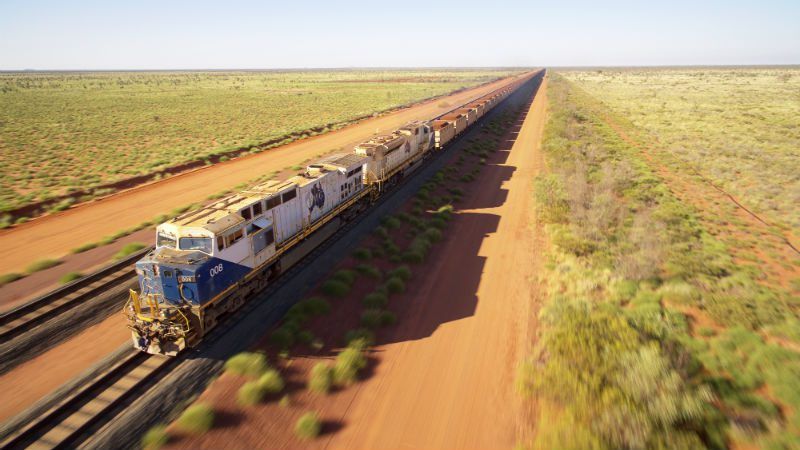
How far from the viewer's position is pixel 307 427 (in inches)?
411

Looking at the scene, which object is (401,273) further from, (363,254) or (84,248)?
(84,248)

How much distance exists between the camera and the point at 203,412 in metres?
10.6

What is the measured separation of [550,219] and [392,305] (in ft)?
46.3

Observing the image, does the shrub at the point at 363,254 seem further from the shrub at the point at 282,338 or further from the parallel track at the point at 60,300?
the parallel track at the point at 60,300

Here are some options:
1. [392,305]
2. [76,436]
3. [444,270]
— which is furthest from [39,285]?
[444,270]

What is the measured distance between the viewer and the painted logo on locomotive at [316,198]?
1959 centimetres

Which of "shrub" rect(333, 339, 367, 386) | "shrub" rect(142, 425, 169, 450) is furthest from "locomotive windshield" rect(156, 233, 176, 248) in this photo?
"shrub" rect(333, 339, 367, 386)

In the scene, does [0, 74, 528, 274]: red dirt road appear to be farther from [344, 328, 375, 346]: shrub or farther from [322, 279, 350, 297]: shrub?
[344, 328, 375, 346]: shrub

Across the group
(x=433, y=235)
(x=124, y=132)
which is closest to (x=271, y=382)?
(x=433, y=235)

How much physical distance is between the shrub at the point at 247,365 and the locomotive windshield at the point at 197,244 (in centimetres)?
375

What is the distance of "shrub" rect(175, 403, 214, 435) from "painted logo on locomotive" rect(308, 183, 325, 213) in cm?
1067

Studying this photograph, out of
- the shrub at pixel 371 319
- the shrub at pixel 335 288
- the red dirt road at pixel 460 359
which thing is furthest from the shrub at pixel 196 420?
the shrub at pixel 335 288

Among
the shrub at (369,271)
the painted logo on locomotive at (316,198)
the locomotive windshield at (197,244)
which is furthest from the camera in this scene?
the painted logo on locomotive at (316,198)

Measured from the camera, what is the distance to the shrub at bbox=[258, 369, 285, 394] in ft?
38.4
